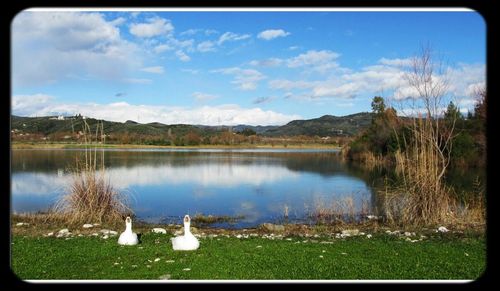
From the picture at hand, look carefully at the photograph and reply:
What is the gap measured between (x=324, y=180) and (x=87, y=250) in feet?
76.2

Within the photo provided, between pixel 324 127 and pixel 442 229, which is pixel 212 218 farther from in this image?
pixel 324 127

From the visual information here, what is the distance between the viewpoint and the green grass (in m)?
7.01

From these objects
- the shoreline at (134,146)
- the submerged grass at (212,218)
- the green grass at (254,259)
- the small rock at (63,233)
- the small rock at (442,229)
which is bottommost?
the submerged grass at (212,218)

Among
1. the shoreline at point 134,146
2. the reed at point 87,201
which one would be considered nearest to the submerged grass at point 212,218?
the reed at point 87,201

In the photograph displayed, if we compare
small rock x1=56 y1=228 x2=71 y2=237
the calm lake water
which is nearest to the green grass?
small rock x1=56 y1=228 x2=71 y2=237

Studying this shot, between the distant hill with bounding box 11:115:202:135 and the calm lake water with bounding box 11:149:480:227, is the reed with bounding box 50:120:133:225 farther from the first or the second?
the distant hill with bounding box 11:115:202:135

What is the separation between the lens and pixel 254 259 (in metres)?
7.98

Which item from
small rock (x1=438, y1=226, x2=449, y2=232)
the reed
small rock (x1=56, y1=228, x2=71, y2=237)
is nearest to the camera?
small rock (x1=56, y1=228, x2=71, y2=237)

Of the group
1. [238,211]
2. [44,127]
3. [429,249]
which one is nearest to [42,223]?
[238,211]

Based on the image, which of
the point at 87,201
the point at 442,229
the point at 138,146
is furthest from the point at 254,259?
the point at 138,146

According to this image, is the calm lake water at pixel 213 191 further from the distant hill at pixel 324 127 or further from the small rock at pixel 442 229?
the distant hill at pixel 324 127

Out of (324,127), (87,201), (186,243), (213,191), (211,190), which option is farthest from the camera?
(324,127)

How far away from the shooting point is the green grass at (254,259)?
7012 mm
